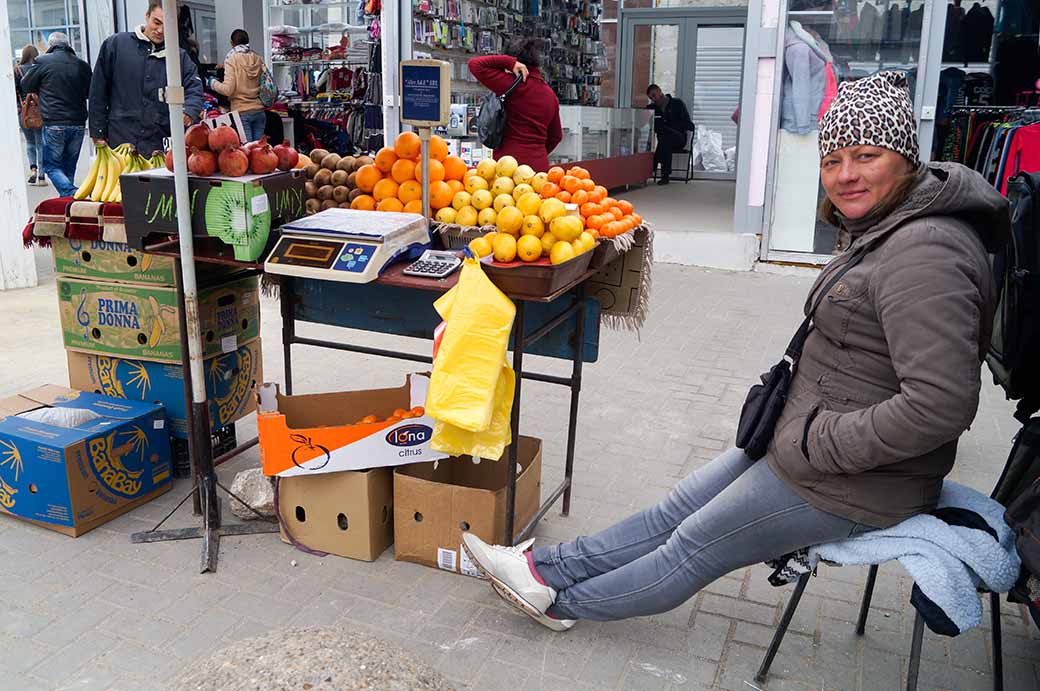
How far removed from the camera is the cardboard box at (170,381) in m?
3.67

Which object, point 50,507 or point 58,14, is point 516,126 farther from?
point 58,14

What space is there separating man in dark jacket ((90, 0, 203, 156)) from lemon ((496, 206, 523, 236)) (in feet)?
14.3

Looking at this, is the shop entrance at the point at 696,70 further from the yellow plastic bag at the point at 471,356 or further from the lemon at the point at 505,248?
the yellow plastic bag at the point at 471,356

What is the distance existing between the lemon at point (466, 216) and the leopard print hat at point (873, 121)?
1.45 meters

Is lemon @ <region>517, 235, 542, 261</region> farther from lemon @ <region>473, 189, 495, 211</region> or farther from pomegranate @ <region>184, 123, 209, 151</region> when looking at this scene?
pomegranate @ <region>184, 123, 209, 151</region>

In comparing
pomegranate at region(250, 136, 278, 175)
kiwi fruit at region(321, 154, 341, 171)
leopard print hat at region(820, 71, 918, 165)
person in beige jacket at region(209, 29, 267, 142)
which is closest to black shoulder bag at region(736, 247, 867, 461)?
leopard print hat at region(820, 71, 918, 165)

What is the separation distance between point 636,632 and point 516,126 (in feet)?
13.2

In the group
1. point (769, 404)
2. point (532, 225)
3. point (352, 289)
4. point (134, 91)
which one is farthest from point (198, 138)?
point (134, 91)

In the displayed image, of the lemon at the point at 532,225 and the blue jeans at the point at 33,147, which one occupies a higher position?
the lemon at the point at 532,225

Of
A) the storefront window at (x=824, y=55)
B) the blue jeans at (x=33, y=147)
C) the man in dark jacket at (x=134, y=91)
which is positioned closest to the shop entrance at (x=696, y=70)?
the storefront window at (x=824, y=55)

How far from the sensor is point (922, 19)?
765 centimetres

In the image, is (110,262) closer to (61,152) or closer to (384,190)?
(384,190)

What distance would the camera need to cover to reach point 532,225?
2.76 metres

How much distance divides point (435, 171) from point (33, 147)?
11.5m
